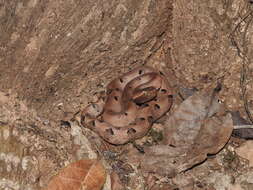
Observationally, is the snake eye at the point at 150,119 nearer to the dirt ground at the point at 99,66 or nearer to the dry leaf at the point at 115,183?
the dirt ground at the point at 99,66

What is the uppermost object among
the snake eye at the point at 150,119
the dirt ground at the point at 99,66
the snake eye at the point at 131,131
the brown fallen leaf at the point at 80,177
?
the dirt ground at the point at 99,66

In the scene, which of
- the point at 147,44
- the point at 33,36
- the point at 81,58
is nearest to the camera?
the point at 33,36

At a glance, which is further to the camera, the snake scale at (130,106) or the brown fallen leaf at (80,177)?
the snake scale at (130,106)

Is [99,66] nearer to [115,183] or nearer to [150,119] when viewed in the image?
[150,119]

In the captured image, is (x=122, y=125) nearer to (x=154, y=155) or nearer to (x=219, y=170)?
(x=154, y=155)

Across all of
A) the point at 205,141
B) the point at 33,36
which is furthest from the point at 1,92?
the point at 205,141

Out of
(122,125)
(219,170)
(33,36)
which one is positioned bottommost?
(219,170)

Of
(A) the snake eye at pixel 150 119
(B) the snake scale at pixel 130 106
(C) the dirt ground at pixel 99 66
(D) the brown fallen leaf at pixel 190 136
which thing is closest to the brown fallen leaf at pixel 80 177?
(C) the dirt ground at pixel 99 66
